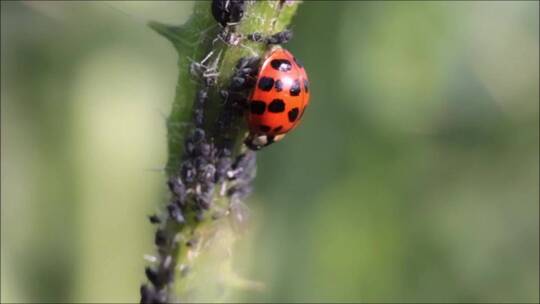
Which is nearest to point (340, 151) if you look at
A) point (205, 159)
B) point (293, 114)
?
point (293, 114)

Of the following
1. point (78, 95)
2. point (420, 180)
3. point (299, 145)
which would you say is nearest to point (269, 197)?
point (299, 145)

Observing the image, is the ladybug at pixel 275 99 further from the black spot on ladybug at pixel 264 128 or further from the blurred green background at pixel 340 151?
the blurred green background at pixel 340 151

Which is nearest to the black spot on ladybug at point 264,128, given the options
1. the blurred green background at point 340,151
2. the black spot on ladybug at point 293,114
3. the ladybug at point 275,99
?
the ladybug at point 275,99

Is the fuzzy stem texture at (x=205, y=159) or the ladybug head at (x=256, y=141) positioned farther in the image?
the ladybug head at (x=256, y=141)

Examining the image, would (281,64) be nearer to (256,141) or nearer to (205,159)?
(256,141)

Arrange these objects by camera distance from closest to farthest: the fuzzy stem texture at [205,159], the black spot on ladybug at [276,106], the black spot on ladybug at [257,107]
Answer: the fuzzy stem texture at [205,159] → the black spot on ladybug at [257,107] → the black spot on ladybug at [276,106]
